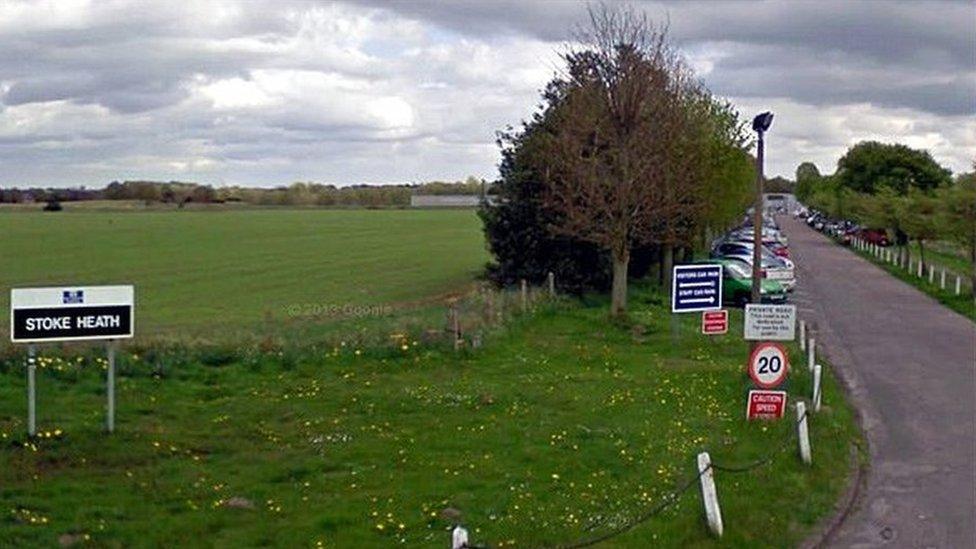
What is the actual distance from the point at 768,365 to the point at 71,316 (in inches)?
333

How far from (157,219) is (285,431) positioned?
101507 mm

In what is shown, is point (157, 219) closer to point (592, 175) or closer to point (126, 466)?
point (592, 175)

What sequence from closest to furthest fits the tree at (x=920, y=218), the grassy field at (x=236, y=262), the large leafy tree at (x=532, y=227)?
the large leafy tree at (x=532, y=227), the grassy field at (x=236, y=262), the tree at (x=920, y=218)

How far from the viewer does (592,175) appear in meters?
25.7

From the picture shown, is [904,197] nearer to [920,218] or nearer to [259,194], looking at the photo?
[920,218]

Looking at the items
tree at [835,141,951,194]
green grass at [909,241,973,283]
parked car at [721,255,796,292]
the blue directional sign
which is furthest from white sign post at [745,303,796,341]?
tree at [835,141,951,194]

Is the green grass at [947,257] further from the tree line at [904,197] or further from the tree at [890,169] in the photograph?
the tree at [890,169]

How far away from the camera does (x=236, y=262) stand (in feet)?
195

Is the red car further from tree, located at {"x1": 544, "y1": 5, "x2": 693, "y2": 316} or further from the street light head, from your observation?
the street light head

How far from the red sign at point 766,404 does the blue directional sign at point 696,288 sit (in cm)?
669

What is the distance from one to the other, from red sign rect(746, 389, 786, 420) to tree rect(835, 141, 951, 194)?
81.8 metres

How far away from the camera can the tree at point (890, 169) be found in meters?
93.7


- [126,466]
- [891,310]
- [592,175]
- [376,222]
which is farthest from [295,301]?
[376,222]

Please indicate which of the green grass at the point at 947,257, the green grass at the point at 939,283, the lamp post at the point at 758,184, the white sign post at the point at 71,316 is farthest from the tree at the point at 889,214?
the white sign post at the point at 71,316
